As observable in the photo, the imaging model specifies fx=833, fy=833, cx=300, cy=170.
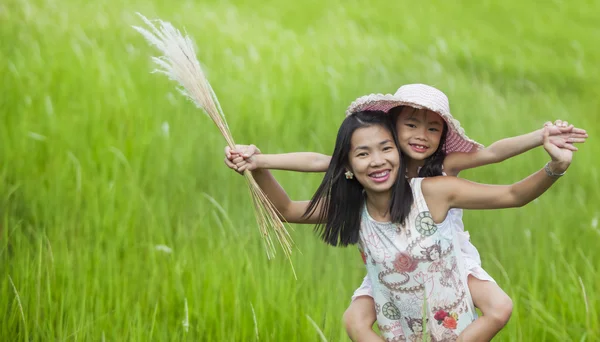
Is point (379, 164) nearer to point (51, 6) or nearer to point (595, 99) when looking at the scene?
point (595, 99)

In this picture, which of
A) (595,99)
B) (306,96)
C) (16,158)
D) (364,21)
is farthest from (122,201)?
(364,21)

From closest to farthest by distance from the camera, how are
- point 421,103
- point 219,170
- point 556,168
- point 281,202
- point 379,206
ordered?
point 556,168 < point 421,103 < point 379,206 < point 281,202 < point 219,170

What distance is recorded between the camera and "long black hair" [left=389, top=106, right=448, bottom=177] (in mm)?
2637

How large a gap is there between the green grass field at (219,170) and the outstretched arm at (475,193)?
0.69 metres

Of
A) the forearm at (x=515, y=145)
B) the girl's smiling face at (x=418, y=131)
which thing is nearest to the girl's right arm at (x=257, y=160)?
the girl's smiling face at (x=418, y=131)

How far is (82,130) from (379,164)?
275 centimetres

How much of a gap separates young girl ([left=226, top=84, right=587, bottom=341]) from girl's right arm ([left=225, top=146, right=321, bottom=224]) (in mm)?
107

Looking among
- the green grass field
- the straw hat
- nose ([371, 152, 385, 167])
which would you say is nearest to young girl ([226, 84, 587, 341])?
the straw hat

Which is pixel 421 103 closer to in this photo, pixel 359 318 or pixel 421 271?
pixel 421 271

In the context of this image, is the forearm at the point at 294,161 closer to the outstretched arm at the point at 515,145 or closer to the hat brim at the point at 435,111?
the hat brim at the point at 435,111

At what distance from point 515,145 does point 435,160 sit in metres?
0.31

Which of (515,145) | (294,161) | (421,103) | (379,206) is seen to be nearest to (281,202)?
(294,161)

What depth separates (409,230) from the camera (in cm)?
252

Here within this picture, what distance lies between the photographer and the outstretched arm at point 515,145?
7.59ft
